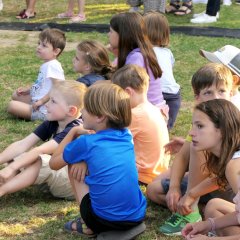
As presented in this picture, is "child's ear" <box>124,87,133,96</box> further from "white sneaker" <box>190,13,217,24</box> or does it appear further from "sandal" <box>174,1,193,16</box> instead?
"sandal" <box>174,1,193,16</box>

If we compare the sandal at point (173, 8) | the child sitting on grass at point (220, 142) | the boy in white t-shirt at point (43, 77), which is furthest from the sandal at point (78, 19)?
the child sitting on grass at point (220, 142)

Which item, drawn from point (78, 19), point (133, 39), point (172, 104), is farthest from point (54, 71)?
point (78, 19)

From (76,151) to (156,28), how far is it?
204 cm

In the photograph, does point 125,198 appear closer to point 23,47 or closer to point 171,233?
point 171,233

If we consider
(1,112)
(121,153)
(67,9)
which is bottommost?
(67,9)

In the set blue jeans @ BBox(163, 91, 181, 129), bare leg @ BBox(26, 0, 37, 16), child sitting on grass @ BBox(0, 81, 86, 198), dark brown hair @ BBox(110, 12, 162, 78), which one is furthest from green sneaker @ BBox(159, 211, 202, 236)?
bare leg @ BBox(26, 0, 37, 16)

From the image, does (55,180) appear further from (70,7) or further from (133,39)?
(70,7)

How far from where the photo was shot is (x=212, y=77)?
11.6 ft

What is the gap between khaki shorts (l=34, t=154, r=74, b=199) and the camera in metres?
3.64

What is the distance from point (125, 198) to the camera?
3.16 metres

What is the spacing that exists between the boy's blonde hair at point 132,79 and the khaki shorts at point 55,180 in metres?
0.66

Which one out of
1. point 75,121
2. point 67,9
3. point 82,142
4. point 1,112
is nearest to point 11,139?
point 1,112

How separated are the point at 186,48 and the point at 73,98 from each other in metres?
4.43

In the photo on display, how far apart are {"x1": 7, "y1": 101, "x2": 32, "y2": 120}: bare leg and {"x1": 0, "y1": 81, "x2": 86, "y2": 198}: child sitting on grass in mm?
1544
